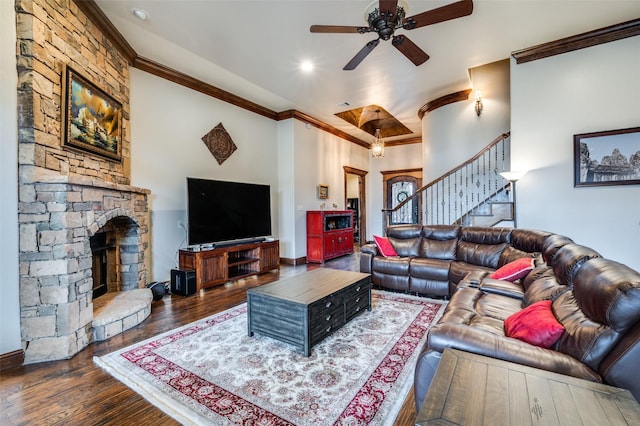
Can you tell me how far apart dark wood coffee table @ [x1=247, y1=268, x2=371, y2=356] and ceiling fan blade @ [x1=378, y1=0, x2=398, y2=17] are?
8.40ft

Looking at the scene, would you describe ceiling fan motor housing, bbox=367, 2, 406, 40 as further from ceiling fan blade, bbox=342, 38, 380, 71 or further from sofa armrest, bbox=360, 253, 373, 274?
sofa armrest, bbox=360, 253, 373, 274

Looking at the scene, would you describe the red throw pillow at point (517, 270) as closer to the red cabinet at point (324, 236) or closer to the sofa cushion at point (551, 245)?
the sofa cushion at point (551, 245)

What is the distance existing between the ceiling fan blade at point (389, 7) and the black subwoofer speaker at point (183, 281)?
387 cm

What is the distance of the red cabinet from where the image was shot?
257 inches

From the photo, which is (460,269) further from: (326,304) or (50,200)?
(50,200)

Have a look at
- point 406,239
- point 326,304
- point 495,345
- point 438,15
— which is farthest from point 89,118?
point 406,239

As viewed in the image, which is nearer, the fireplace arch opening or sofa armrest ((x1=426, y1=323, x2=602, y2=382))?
sofa armrest ((x1=426, y1=323, x2=602, y2=382))

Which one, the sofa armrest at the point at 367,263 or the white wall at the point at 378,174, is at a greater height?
the white wall at the point at 378,174

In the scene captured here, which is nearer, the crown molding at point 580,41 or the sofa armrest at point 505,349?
the sofa armrest at point 505,349

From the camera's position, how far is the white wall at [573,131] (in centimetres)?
359

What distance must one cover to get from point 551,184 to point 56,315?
5.86 meters

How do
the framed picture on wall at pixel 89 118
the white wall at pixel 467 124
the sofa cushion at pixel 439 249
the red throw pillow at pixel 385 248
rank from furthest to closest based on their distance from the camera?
the white wall at pixel 467 124 → the red throw pillow at pixel 385 248 → the sofa cushion at pixel 439 249 → the framed picture on wall at pixel 89 118

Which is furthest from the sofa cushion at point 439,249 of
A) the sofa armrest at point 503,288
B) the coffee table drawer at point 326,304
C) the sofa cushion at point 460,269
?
the coffee table drawer at point 326,304

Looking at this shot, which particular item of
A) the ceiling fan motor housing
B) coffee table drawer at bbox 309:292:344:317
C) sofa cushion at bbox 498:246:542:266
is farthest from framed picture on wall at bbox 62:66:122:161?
sofa cushion at bbox 498:246:542:266
